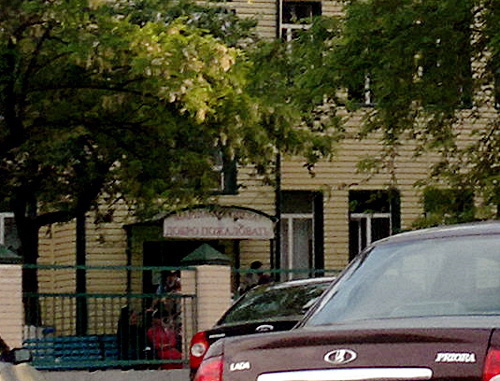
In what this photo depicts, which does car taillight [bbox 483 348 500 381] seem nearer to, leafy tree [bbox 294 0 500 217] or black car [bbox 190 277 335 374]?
black car [bbox 190 277 335 374]

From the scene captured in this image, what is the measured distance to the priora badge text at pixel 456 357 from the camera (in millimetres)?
6523

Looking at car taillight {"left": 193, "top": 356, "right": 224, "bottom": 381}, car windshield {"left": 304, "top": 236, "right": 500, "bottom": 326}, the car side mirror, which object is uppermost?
car windshield {"left": 304, "top": 236, "right": 500, "bottom": 326}

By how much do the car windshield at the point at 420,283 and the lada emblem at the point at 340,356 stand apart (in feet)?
2.42

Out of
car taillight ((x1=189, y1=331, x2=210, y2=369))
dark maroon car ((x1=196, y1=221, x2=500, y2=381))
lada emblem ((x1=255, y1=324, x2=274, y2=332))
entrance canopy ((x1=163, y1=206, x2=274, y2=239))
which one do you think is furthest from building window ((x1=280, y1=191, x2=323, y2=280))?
dark maroon car ((x1=196, y1=221, x2=500, y2=381))

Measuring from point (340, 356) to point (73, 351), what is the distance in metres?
13.5

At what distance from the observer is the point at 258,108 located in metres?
24.3

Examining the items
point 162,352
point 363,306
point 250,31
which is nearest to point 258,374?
point 363,306

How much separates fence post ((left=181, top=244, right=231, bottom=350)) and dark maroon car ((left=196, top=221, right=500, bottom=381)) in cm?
1243

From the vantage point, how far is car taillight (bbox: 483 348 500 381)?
6.45 metres

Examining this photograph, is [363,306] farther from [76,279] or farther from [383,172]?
[383,172]

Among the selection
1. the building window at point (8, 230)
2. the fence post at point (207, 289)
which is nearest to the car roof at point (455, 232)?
the fence post at point (207, 289)

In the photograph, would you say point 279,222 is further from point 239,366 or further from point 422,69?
point 239,366

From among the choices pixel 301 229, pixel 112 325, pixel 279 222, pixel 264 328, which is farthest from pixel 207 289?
pixel 301 229

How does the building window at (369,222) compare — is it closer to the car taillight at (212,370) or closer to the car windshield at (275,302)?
the car windshield at (275,302)
